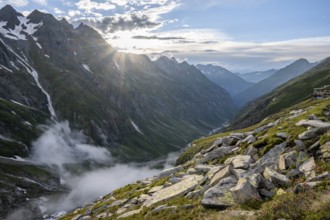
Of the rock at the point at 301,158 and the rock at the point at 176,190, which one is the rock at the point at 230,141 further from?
the rock at the point at 301,158

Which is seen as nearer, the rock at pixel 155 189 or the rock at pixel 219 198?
the rock at pixel 219 198

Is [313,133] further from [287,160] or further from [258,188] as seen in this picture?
[258,188]

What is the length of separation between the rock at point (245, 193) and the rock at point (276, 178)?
2.03 m

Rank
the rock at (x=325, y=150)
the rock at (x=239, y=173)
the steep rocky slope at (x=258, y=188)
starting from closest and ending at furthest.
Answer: the steep rocky slope at (x=258, y=188) < the rock at (x=325, y=150) < the rock at (x=239, y=173)

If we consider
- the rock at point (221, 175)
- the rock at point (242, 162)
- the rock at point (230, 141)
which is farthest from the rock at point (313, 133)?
the rock at point (230, 141)

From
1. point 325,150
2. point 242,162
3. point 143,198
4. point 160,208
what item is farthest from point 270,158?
point 143,198

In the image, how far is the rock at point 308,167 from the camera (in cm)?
2536

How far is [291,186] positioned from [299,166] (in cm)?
338

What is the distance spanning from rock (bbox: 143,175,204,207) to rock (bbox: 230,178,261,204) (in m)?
7.93

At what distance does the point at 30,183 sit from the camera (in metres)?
200

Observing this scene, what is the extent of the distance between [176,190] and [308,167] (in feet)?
41.6

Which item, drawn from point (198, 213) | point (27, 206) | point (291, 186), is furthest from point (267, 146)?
point (27, 206)

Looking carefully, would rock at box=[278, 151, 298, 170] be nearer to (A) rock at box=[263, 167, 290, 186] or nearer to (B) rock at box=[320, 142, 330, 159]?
(A) rock at box=[263, 167, 290, 186]

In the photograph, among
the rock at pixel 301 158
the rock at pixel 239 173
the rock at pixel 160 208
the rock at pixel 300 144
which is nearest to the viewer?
the rock at pixel 301 158
